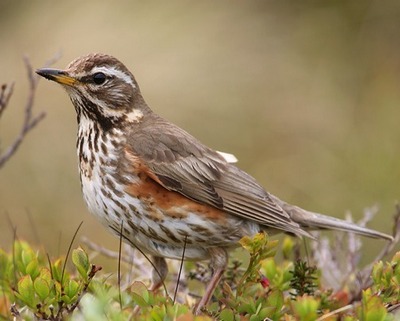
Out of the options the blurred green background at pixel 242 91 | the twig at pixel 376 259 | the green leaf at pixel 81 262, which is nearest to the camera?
the green leaf at pixel 81 262

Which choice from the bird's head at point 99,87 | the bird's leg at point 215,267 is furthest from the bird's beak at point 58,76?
the bird's leg at point 215,267

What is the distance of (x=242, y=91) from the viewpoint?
1063 cm

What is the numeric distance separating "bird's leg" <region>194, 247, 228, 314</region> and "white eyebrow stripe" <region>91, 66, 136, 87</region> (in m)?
1.11

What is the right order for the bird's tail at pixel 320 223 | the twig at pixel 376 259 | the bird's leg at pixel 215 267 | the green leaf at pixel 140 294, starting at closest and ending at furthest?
the green leaf at pixel 140 294 < the bird's leg at pixel 215 267 < the twig at pixel 376 259 < the bird's tail at pixel 320 223

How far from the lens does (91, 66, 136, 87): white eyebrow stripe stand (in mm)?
5360

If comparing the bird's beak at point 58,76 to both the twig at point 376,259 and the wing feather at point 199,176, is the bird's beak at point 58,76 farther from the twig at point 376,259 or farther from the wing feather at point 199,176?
the twig at point 376,259

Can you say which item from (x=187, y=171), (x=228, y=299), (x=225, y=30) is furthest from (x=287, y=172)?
(x=228, y=299)

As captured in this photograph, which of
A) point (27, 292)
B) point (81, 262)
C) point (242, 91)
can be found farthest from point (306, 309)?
point (242, 91)

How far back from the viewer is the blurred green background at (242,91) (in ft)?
31.2

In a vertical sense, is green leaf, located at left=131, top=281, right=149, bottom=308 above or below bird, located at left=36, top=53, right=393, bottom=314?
below

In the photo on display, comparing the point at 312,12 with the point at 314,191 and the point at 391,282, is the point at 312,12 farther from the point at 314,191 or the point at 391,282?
the point at 391,282

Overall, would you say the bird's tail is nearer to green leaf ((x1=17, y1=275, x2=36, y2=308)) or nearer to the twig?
the twig

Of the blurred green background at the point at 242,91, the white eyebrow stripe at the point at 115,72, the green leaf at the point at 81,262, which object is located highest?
the blurred green background at the point at 242,91

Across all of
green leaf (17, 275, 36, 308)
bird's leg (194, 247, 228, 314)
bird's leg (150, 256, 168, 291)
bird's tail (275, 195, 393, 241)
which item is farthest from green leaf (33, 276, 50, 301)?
bird's tail (275, 195, 393, 241)
